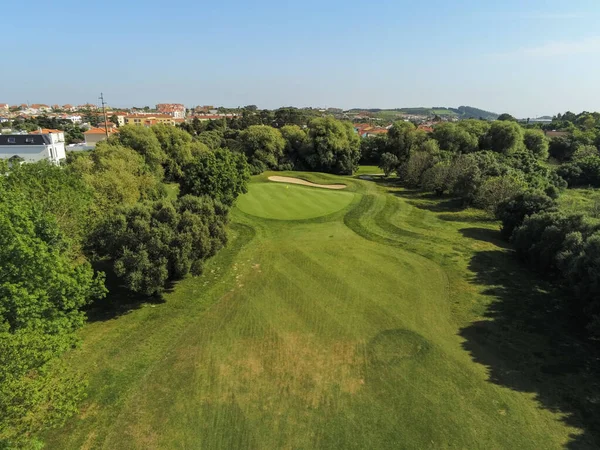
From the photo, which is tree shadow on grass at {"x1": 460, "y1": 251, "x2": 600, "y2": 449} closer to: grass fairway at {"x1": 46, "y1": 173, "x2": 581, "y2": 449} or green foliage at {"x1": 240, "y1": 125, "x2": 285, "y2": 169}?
grass fairway at {"x1": 46, "y1": 173, "x2": 581, "y2": 449}

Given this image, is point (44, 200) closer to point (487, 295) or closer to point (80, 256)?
point (80, 256)

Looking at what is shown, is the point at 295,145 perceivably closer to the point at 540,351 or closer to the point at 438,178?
the point at 438,178

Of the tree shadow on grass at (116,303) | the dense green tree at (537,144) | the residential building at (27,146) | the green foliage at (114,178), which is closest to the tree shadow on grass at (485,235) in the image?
the tree shadow on grass at (116,303)

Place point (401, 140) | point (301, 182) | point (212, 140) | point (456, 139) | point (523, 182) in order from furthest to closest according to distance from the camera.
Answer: point (212, 140) → point (401, 140) → point (456, 139) → point (301, 182) → point (523, 182)


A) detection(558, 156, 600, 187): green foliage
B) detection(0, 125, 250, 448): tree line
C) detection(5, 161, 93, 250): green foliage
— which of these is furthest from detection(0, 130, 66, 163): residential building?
detection(558, 156, 600, 187): green foliage

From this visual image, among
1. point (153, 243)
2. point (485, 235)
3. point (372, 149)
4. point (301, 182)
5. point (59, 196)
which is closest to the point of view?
point (153, 243)

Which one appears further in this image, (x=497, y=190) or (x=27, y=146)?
(x=27, y=146)

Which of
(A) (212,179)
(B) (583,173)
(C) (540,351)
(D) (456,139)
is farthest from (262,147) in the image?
(C) (540,351)
